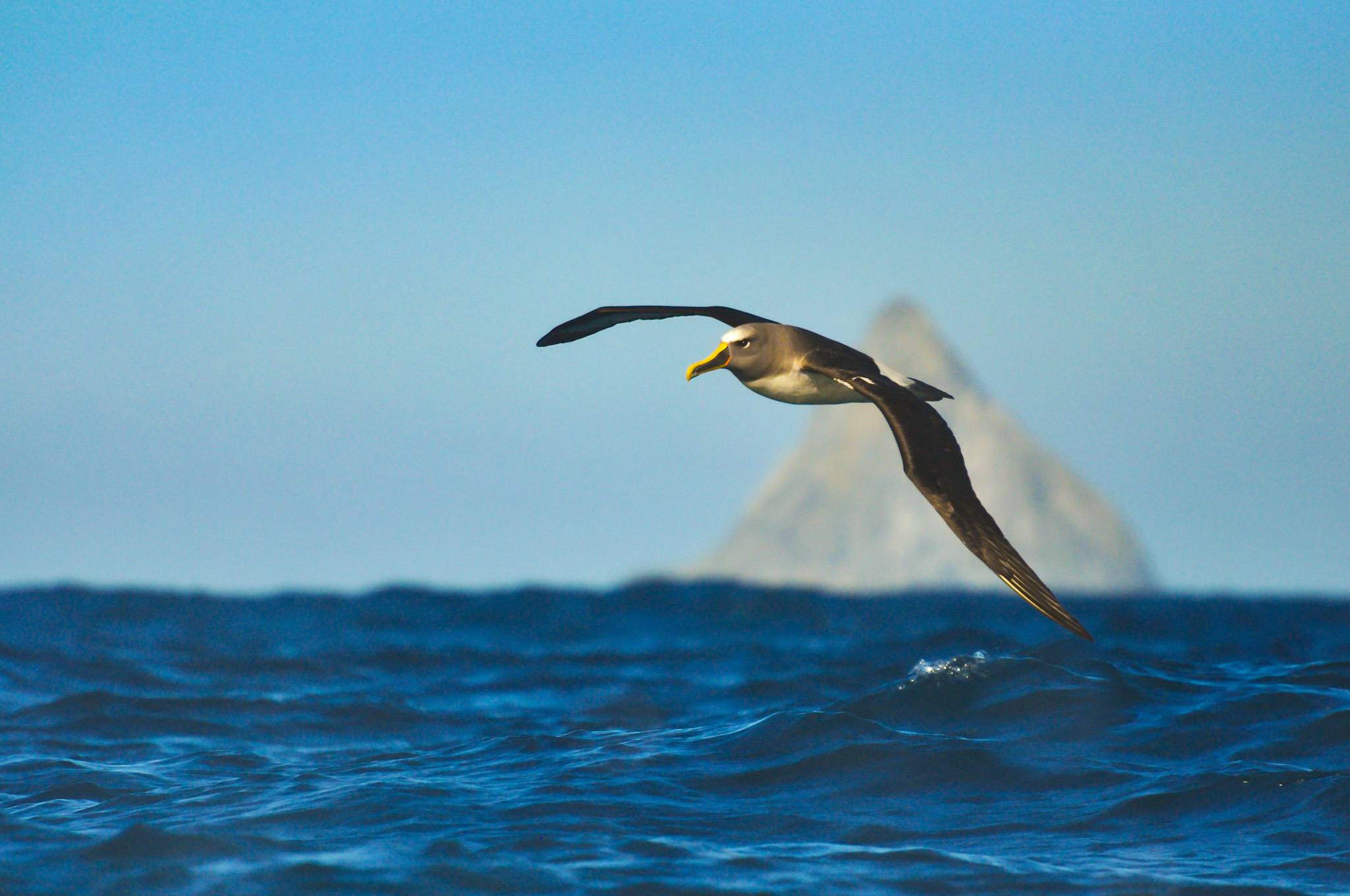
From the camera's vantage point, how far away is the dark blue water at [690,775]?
23.5ft

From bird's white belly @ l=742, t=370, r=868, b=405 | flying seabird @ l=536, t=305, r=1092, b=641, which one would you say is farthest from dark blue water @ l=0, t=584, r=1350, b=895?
bird's white belly @ l=742, t=370, r=868, b=405

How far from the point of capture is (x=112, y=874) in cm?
703

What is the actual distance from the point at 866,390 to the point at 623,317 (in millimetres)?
3281

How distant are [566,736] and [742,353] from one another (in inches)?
153

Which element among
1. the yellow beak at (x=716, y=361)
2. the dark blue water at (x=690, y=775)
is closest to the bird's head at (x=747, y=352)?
the yellow beak at (x=716, y=361)

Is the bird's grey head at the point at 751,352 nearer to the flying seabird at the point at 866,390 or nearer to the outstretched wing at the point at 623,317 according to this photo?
the flying seabird at the point at 866,390

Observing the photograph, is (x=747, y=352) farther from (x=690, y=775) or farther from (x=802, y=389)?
(x=690, y=775)

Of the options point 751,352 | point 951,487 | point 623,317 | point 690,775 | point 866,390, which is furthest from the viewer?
point 623,317

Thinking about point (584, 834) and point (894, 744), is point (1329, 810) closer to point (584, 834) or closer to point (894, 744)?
point (894, 744)

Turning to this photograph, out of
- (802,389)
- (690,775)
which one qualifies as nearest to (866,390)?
(802,389)

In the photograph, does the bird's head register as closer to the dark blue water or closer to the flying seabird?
the flying seabird

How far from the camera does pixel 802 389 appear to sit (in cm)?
959

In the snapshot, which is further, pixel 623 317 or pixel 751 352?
pixel 623 317

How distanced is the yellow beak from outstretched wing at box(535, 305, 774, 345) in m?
1.20
